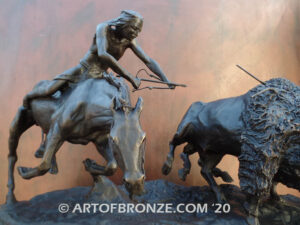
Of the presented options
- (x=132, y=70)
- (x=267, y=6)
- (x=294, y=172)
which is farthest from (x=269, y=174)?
(x=267, y=6)

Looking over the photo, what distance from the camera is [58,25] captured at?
13.4ft

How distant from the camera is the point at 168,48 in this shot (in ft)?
13.4

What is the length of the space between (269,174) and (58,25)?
10.3 feet

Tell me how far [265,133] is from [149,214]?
954 millimetres

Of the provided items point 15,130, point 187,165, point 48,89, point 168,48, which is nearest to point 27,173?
point 15,130

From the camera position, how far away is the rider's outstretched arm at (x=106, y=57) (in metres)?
2.17

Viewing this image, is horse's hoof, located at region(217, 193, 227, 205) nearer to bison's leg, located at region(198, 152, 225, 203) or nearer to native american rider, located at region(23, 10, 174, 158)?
bison's leg, located at region(198, 152, 225, 203)

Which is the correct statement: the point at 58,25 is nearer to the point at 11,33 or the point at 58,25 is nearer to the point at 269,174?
the point at 11,33

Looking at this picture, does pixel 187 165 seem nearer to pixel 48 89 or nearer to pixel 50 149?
pixel 50 149

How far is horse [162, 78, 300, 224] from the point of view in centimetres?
212

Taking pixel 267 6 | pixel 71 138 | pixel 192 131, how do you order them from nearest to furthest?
pixel 71 138 → pixel 192 131 → pixel 267 6

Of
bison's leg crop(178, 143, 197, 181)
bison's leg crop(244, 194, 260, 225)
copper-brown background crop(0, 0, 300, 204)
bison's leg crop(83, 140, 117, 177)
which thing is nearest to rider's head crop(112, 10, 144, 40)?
bison's leg crop(83, 140, 117, 177)

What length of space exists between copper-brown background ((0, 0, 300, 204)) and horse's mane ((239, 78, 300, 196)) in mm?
1641

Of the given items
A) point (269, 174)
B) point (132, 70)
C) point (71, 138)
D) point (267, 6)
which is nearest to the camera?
point (269, 174)
